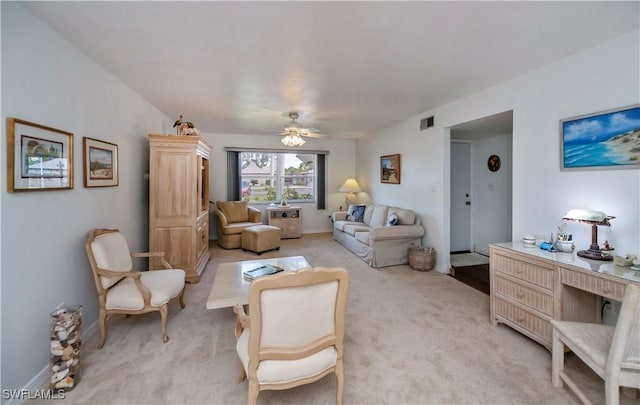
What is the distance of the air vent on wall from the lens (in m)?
4.19

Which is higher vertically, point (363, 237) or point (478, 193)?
point (478, 193)

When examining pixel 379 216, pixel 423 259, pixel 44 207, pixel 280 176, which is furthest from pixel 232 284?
pixel 280 176

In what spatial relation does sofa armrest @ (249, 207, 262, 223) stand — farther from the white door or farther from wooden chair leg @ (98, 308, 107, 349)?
the white door

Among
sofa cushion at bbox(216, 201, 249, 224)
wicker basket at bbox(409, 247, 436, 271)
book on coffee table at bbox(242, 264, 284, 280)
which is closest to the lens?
book on coffee table at bbox(242, 264, 284, 280)

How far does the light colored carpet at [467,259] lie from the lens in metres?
4.48

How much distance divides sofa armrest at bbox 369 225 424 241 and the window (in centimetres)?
289

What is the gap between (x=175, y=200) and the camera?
3.49 m

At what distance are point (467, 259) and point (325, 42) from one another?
14.1ft

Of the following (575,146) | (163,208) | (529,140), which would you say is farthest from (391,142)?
(163,208)

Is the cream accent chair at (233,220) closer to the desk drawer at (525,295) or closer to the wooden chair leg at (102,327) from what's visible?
the wooden chair leg at (102,327)

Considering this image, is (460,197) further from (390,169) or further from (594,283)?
(594,283)

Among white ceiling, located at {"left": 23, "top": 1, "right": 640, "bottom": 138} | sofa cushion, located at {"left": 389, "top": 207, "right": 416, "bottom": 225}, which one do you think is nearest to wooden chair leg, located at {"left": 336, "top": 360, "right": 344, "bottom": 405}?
white ceiling, located at {"left": 23, "top": 1, "right": 640, "bottom": 138}

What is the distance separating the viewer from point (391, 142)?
17.8 feet

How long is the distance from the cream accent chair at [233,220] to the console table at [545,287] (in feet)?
14.2
